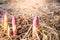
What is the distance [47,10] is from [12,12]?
0.26 metres

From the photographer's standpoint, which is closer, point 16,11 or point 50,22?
point 50,22

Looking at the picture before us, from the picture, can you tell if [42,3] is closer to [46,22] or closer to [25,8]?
[25,8]

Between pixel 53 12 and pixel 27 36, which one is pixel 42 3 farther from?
pixel 27 36

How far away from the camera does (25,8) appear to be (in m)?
1.37

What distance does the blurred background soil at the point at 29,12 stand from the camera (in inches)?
45.6

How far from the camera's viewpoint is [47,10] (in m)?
1.35

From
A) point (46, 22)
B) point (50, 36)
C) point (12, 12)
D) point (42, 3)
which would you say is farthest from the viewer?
point (42, 3)

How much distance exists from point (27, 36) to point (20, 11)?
0.97ft

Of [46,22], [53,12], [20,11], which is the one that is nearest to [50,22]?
[46,22]

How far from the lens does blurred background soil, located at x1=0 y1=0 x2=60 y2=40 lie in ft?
3.80

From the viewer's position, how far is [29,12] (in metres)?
1.31

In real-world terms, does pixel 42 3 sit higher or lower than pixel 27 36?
higher

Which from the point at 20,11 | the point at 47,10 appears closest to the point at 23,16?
the point at 20,11

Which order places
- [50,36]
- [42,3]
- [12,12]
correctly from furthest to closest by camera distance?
[42,3] → [12,12] → [50,36]
